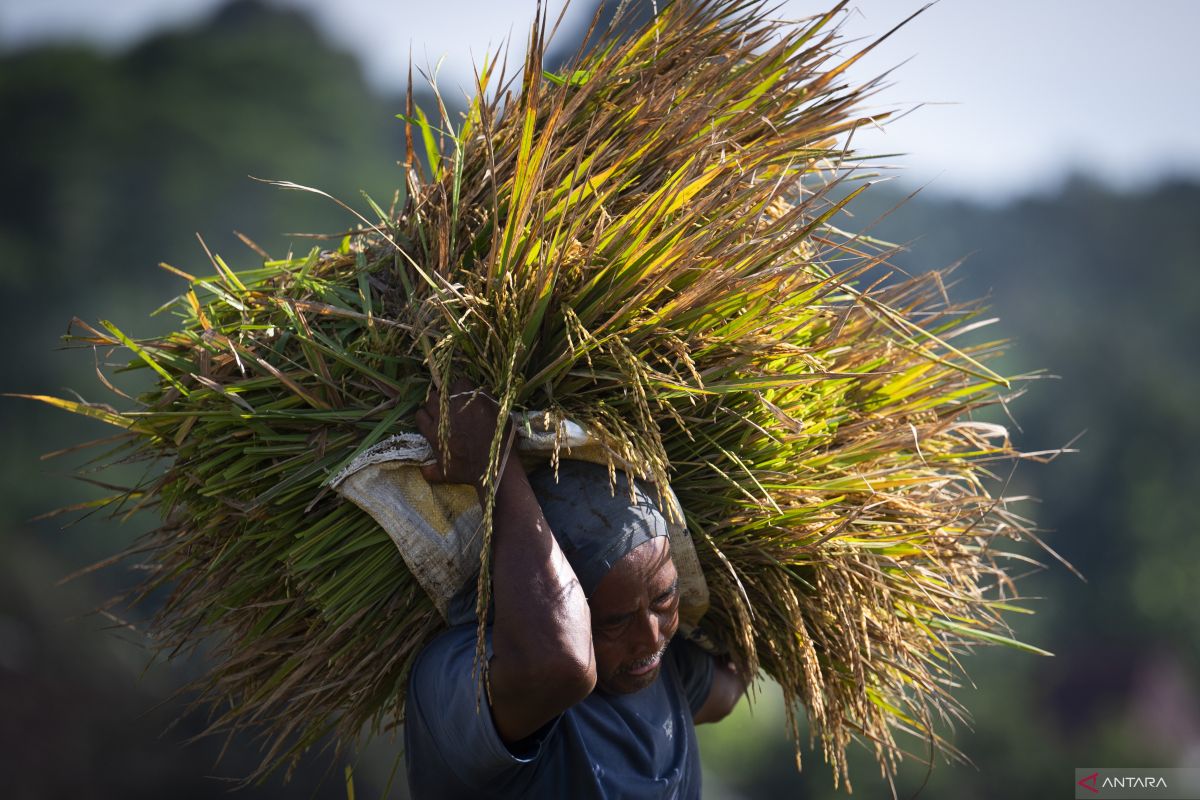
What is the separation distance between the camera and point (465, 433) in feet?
4.96

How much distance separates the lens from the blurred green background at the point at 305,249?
10344 millimetres

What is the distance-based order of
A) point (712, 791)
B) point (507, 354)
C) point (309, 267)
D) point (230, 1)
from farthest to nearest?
1. point (230, 1)
2. point (712, 791)
3. point (309, 267)
4. point (507, 354)

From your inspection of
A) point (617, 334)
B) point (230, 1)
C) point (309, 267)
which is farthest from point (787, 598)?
point (230, 1)

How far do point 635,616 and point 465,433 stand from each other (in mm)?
402

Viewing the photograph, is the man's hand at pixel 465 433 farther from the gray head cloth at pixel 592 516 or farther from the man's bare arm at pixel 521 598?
the gray head cloth at pixel 592 516

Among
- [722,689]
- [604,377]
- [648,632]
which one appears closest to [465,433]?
[604,377]

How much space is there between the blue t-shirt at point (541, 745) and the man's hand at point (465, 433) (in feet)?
0.79

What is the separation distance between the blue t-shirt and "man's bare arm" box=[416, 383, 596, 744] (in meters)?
0.05

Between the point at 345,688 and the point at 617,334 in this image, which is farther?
the point at 345,688

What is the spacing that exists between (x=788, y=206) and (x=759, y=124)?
0.21 meters

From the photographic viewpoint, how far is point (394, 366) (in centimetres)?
159

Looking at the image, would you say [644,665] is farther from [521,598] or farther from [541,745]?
[521,598]

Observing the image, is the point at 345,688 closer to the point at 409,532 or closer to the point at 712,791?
the point at 409,532

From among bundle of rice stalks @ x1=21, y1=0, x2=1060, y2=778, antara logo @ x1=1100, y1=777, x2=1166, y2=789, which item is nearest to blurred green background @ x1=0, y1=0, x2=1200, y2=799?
antara logo @ x1=1100, y1=777, x2=1166, y2=789
